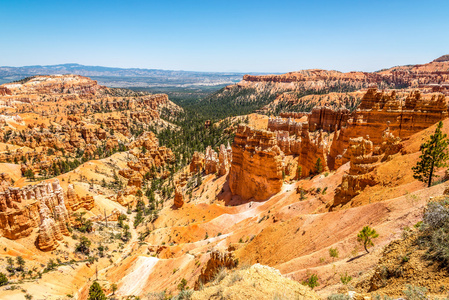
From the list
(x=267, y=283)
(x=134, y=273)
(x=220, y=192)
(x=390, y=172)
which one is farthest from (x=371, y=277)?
(x=220, y=192)

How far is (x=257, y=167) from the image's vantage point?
123 feet

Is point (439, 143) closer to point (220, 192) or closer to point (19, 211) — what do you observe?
point (220, 192)

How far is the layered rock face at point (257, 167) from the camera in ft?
119

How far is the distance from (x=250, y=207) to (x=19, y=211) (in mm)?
29077

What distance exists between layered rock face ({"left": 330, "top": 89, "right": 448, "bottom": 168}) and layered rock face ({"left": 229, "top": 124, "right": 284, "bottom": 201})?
9537 mm

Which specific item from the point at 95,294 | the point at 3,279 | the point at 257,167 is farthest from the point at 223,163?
the point at 3,279

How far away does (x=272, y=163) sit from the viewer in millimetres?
36062

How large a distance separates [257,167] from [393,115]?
2059 centimetres

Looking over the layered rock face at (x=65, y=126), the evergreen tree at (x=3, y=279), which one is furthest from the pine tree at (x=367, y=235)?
the layered rock face at (x=65, y=126)

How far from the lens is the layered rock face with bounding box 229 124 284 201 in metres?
36.3

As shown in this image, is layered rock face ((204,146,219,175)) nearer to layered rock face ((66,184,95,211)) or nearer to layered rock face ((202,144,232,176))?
layered rock face ((202,144,232,176))

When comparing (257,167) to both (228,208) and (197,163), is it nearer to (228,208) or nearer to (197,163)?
(228,208)

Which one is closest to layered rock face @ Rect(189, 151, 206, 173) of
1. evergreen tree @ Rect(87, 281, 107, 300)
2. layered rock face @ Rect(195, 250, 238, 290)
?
evergreen tree @ Rect(87, 281, 107, 300)

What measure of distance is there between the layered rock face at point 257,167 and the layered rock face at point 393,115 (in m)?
9.54
